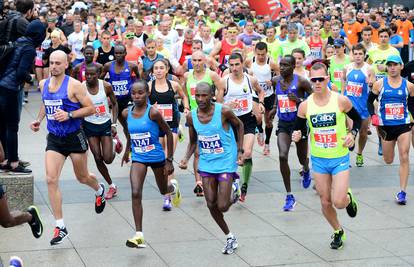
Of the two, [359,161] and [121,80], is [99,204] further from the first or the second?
[359,161]

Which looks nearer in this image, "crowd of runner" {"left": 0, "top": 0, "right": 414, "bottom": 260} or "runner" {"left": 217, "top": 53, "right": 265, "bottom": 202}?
"crowd of runner" {"left": 0, "top": 0, "right": 414, "bottom": 260}

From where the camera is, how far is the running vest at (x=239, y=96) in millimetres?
11703

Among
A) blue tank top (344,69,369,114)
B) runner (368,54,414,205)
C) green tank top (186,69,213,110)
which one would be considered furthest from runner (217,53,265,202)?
blue tank top (344,69,369,114)

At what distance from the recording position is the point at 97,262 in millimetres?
8969

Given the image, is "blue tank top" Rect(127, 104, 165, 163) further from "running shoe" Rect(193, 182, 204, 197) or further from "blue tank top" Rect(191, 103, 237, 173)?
"running shoe" Rect(193, 182, 204, 197)

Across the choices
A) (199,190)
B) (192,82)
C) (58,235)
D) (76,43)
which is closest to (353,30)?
(76,43)

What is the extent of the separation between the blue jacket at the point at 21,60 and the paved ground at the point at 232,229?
1.55 meters

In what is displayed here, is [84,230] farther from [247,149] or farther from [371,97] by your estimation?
[371,97]

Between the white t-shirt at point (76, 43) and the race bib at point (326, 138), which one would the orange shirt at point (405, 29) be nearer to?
the white t-shirt at point (76, 43)

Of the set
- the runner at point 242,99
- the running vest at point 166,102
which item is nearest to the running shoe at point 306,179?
the runner at point 242,99

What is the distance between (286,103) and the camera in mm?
11672

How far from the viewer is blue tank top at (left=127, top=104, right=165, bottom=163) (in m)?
9.84

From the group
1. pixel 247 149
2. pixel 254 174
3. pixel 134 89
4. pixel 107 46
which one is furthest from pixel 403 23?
pixel 134 89

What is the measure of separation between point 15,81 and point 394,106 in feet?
15.2
